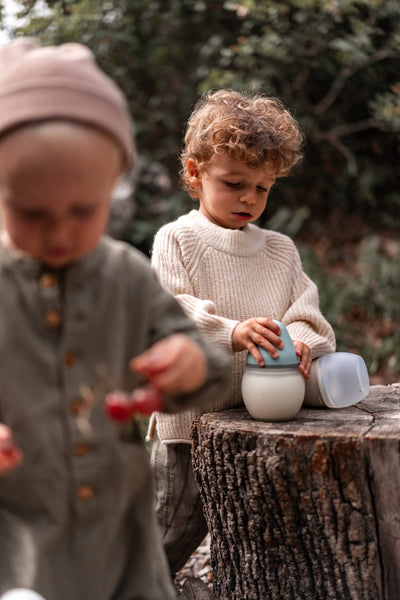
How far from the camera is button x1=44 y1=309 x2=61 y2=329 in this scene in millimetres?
1282

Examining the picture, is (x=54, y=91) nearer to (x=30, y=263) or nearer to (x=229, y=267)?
(x=30, y=263)

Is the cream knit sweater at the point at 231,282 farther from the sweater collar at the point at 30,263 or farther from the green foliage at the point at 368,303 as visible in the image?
the green foliage at the point at 368,303

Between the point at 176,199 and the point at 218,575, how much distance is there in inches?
165

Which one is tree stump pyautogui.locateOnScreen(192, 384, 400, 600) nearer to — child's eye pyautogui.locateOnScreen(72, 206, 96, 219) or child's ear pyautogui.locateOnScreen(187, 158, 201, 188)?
child's ear pyautogui.locateOnScreen(187, 158, 201, 188)

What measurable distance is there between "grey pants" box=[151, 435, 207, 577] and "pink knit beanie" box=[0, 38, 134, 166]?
1529mm

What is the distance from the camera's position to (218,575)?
2.52 meters

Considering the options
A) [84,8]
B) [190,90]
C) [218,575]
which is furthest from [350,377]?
[190,90]

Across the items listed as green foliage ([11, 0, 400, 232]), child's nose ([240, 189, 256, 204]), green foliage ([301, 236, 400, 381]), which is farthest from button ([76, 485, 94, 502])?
green foliage ([301, 236, 400, 381])

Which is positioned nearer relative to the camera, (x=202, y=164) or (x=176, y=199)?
(x=202, y=164)

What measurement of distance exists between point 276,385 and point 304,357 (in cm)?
23

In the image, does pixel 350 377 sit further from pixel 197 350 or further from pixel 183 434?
pixel 197 350

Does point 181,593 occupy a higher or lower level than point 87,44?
lower

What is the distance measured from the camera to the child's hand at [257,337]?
2180 millimetres

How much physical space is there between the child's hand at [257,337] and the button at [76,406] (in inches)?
37.6
